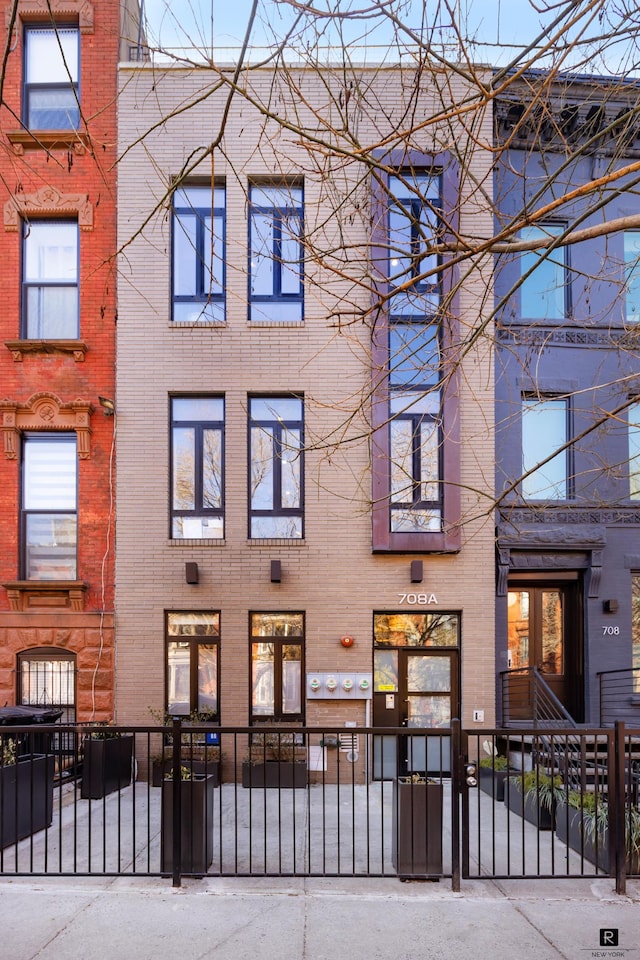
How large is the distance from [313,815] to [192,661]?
11.4ft

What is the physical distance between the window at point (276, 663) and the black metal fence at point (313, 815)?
1.86 feet

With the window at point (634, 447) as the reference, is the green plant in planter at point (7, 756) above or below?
below

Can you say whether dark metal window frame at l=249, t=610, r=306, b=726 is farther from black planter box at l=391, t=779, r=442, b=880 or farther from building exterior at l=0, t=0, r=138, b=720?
black planter box at l=391, t=779, r=442, b=880

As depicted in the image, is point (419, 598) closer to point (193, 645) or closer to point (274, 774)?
point (274, 774)

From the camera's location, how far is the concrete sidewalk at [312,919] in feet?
16.4

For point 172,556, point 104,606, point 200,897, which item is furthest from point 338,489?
point 200,897

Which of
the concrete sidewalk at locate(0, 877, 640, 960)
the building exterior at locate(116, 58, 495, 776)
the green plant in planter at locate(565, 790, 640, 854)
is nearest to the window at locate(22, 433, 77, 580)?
the building exterior at locate(116, 58, 495, 776)

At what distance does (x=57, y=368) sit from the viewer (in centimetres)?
1150

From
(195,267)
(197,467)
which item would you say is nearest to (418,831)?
(197,467)

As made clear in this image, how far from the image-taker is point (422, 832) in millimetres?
6266

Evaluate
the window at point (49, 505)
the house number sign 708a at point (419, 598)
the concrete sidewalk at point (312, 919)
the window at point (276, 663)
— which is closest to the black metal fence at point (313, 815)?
the concrete sidewalk at point (312, 919)

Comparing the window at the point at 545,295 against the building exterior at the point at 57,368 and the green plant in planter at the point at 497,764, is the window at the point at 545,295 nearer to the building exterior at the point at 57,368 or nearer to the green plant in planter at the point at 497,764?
the building exterior at the point at 57,368

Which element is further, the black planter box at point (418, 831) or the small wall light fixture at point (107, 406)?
the small wall light fixture at point (107, 406)

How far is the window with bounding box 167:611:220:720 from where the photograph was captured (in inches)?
438
